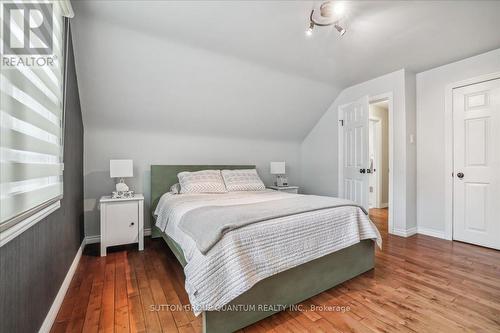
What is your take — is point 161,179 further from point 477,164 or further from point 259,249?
point 477,164

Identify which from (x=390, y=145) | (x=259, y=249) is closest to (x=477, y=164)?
(x=390, y=145)

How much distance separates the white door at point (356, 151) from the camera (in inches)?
134

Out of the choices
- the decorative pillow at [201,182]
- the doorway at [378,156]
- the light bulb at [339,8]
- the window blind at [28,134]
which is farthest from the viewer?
the doorway at [378,156]

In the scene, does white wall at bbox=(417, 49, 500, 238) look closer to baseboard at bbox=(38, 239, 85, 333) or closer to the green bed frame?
the green bed frame

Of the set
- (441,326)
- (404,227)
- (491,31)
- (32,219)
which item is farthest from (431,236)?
(32,219)

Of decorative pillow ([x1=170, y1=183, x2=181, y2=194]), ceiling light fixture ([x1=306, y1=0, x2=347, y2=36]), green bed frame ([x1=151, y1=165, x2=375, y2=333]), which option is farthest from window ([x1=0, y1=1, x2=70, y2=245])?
ceiling light fixture ([x1=306, y1=0, x2=347, y2=36])

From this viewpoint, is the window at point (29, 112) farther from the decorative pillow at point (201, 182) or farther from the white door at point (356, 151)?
the white door at point (356, 151)

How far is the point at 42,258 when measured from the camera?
138cm

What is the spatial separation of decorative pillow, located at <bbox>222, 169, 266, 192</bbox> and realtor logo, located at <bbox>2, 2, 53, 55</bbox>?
7.45ft

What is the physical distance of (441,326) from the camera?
1.45 metres

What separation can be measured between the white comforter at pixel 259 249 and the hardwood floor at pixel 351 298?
0.35 metres

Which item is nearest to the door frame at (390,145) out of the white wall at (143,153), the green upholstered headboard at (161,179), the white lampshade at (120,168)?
the white wall at (143,153)

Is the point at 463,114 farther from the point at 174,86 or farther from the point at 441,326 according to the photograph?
the point at 174,86

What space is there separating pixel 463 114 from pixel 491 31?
38.3 inches
